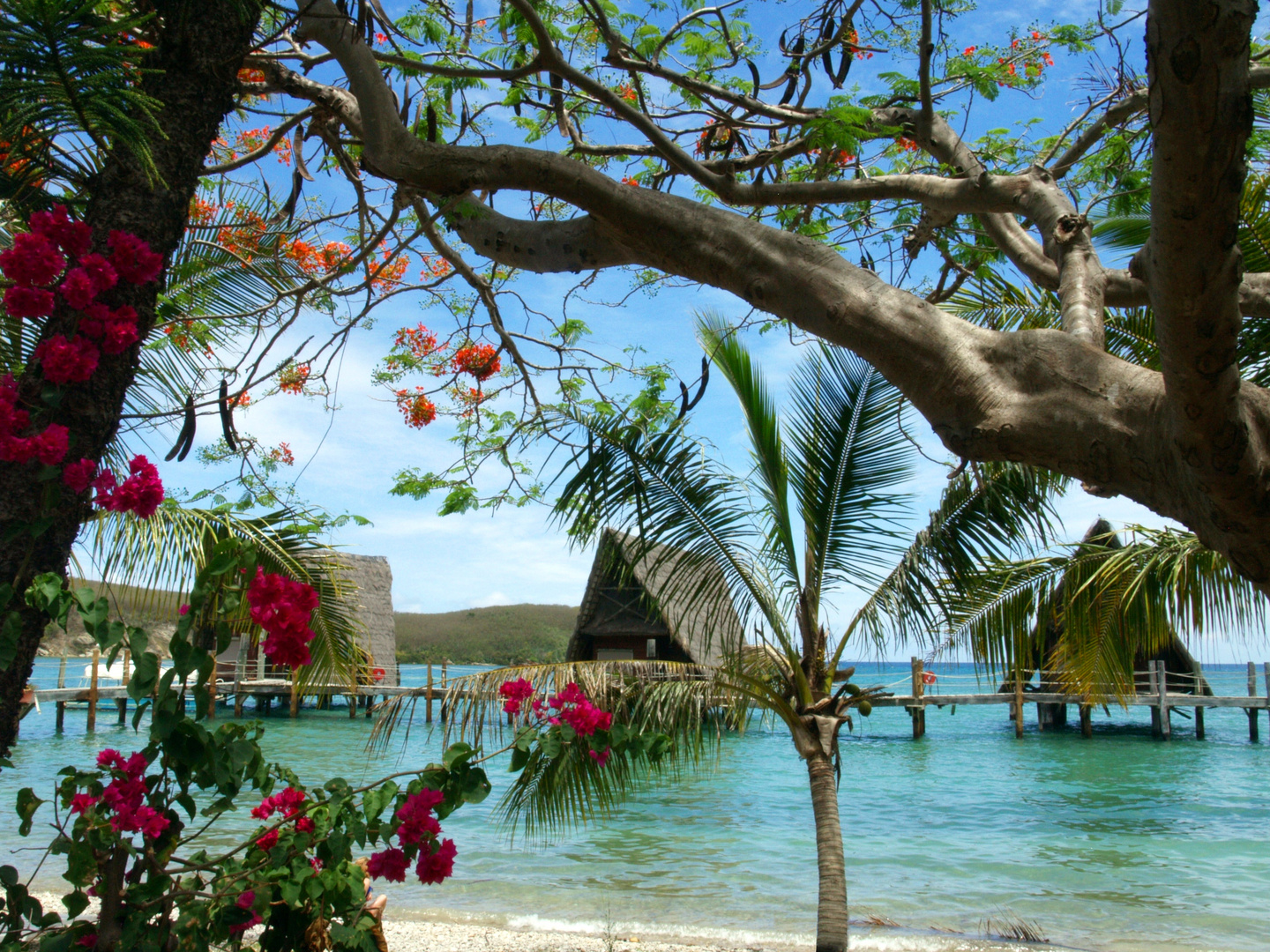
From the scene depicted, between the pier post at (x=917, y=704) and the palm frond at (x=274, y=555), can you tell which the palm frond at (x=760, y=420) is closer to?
the palm frond at (x=274, y=555)

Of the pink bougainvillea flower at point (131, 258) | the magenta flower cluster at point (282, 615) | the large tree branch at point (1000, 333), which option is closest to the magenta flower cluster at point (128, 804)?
the magenta flower cluster at point (282, 615)

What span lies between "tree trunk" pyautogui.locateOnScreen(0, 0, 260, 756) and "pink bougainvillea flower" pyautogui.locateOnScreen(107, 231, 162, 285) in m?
0.15

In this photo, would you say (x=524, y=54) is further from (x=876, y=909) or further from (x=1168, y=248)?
(x=876, y=909)

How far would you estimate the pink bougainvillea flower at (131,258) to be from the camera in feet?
7.83

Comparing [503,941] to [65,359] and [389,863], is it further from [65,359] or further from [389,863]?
[65,359]

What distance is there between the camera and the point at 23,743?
23.1 m

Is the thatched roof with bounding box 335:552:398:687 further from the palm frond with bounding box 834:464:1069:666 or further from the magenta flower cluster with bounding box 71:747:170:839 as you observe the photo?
the magenta flower cluster with bounding box 71:747:170:839

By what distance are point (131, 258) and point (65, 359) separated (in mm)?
333

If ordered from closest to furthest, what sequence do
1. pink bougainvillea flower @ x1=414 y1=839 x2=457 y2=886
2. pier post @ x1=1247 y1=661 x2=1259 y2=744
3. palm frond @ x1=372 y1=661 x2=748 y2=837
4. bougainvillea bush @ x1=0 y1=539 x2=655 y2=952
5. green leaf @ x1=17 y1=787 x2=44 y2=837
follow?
bougainvillea bush @ x1=0 y1=539 x2=655 y2=952 → green leaf @ x1=17 y1=787 x2=44 y2=837 → pink bougainvillea flower @ x1=414 y1=839 x2=457 y2=886 → palm frond @ x1=372 y1=661 x2=748 y2=837 → pier post @ x1=1247 y1=661 x2=1259 y2=744

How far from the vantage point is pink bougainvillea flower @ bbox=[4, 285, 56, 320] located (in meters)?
2.27

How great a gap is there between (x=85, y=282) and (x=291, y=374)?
13.7 feet

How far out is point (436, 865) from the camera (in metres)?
2.62

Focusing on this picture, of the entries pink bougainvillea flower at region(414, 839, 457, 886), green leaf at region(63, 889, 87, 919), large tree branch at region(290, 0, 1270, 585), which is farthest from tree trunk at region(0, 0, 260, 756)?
pink bougainvillea flower at region(414, 839, 457, 886)

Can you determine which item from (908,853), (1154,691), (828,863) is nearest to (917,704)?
(1154,691)
